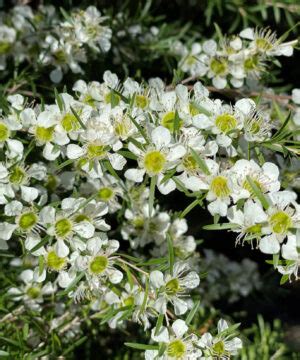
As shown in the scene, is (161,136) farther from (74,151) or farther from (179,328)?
(179,328)

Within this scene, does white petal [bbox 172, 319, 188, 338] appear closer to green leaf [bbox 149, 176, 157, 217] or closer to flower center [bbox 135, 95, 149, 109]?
green leaf [bbox 149, 176, 157, 217]

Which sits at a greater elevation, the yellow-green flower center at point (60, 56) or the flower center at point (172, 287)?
the yellow-green flower center at point (60, 56)

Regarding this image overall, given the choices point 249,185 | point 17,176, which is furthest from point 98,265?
point 249,185

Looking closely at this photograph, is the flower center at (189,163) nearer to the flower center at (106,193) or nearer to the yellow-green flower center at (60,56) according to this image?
the flower center at (106,193)

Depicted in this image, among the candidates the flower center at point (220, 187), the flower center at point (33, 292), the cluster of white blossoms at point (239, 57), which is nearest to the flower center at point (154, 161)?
the flower center at point (220, 187)

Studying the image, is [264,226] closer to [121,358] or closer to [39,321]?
[39,321]

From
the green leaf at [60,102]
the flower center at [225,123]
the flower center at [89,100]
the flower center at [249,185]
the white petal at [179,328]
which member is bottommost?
the white petal at [179,328]

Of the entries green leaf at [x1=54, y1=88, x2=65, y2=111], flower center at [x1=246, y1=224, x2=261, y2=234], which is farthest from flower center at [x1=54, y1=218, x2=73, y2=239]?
flower center at [x1=246, y1=224, x2=261, y2=234]
